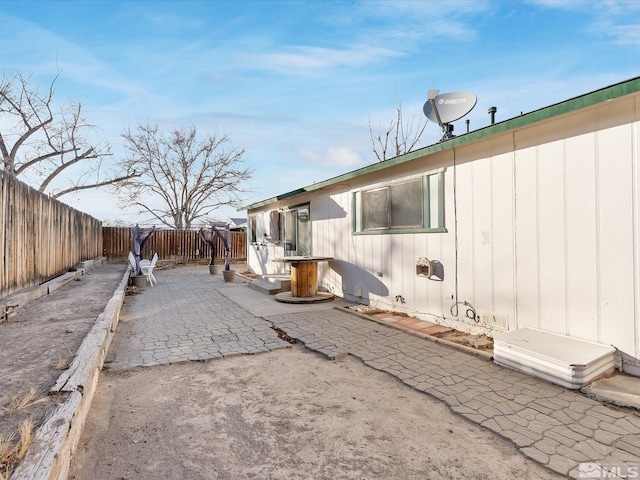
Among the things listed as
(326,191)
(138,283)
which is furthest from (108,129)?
(326,191)

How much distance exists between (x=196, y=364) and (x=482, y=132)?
4.22 m

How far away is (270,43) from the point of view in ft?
27.9

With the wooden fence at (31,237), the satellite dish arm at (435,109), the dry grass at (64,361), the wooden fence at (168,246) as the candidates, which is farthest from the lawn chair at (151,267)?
the satellite dish arm at (435,109)

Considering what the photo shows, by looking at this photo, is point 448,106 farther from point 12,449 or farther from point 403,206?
point 12,449

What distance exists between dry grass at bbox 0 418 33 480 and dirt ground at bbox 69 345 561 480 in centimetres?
32

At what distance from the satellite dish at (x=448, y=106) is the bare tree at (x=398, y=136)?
34.9 ft

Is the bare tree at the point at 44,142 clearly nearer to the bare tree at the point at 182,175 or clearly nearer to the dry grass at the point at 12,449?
the bare tree at the point at 182,175

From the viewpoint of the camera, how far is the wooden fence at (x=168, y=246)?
1681cm

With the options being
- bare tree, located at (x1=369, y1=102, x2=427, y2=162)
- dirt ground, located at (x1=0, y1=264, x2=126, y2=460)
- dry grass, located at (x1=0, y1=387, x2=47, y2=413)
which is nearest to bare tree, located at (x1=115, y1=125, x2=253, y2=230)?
bare tree, located at (x1=369, y1=102, x2=427, y2=162)

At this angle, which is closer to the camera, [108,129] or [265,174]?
[108,129]

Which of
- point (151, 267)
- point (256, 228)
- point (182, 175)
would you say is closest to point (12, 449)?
point (151, 267)

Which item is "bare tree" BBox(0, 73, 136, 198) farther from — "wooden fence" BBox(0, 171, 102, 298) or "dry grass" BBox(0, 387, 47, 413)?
"dry grass" BBox(0, 387, 47, 413)

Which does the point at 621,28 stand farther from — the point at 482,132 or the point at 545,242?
the point at 545,242

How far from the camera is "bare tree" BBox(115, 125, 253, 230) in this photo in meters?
23.5
